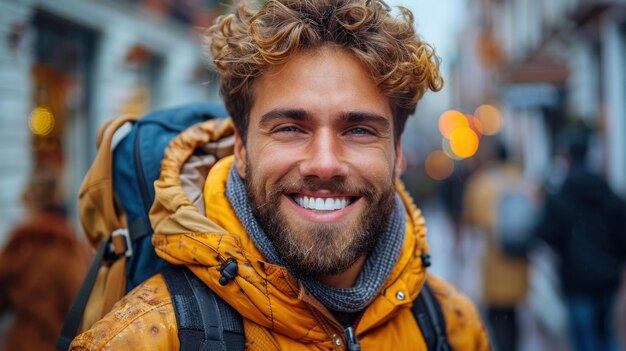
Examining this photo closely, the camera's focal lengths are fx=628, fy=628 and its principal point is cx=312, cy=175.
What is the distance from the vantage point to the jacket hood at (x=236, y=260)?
174 centimetres

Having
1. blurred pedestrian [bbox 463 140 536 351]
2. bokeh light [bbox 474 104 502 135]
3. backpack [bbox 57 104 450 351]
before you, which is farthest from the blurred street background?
bokeh light [bbox 474 104 502 135]

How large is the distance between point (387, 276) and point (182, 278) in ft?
2.07

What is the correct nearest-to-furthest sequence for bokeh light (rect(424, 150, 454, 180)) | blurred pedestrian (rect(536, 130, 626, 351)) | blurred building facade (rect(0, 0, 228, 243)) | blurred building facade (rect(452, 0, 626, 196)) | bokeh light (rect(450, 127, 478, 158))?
blurred pedestrian (rect(536, 130, 626, 351)) < blurred building facade (rect(0, 0, 228, 243)) < blurred building facade (rect(452, 0, 626, 196)) < bokeh light (rect(424, 150, 454, 180)) < bokeh light (rect(450, 127, 478, 158))

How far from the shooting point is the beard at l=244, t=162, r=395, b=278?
6.02ft

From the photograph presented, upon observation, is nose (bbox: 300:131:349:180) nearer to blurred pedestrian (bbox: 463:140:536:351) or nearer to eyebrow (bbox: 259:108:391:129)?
eyebrow (bbox: 259:108:391:129)

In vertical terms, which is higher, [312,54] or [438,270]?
[312,54]

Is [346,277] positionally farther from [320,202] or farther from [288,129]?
[288,129]

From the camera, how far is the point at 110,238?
210 cm

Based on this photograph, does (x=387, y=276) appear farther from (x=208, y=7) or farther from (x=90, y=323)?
(x=208, y=7)

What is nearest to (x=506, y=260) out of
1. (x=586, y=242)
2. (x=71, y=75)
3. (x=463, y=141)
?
(x=586, y=242)

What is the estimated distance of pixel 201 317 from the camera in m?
1.69

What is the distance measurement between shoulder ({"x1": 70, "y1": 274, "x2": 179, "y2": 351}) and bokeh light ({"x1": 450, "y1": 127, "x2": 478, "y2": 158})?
110ft

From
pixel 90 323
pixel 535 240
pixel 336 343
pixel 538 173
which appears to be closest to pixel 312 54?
pixel 336 343

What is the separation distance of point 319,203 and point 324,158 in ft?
0.48
